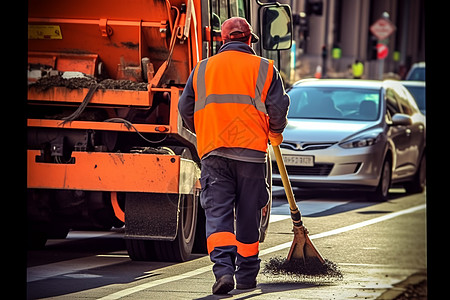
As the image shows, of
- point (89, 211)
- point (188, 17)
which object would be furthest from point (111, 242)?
point (188, 17)

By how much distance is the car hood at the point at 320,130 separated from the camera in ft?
45.7

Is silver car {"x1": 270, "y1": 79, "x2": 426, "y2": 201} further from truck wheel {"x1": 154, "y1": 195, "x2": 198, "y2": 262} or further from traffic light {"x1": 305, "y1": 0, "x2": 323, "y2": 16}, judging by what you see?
traffic light {"x1": 305, "y1": 0, "x2": 323, "y2": 16}

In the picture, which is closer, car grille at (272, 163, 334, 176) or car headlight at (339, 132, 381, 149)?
car grille at (272, 163, 334, 176)

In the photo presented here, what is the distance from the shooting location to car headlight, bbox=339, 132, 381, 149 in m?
14.0

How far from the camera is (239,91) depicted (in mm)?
6777

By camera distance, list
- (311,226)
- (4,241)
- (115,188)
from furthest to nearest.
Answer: (311,226)
(115,188)
(4,241)

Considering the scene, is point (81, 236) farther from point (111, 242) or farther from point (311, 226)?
point (311, 226)

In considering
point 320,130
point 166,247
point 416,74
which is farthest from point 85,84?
point 416,74

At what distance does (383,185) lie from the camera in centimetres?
1440

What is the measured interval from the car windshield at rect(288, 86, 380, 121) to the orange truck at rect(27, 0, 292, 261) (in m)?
6.55

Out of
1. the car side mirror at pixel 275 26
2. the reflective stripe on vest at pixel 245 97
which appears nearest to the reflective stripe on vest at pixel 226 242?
the reflective stripe on vest at pixel 245 97

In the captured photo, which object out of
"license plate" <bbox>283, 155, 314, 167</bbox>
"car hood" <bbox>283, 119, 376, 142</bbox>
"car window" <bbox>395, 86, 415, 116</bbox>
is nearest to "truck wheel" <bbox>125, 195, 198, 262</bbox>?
"license plate" <bbox>283, 155, 314, 167</bbox>

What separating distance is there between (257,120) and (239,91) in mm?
212

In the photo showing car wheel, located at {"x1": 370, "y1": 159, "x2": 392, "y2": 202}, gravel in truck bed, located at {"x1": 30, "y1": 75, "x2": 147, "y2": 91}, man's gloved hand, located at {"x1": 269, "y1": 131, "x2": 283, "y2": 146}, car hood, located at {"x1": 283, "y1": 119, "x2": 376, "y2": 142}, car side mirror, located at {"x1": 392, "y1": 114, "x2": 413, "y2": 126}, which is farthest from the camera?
car side mirror, located at {"x1": 392, "y1": 114, "x2": 413, "y2": 126}
